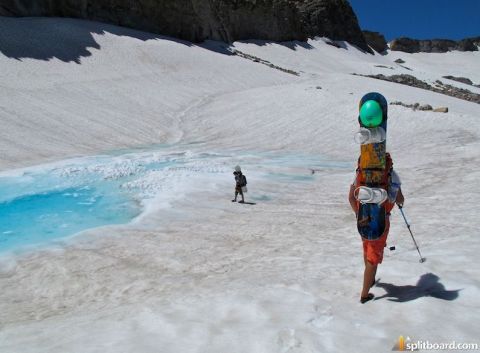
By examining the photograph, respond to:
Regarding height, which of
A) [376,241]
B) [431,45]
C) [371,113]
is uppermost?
[431,45]

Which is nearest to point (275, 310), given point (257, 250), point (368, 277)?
point (368, 277)

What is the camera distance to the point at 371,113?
14.6 feet

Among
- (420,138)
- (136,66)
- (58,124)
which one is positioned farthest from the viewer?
(136,66)

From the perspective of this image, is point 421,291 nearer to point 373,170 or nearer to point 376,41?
point 373,170

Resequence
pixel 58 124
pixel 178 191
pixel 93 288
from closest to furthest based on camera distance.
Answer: pixel 93 288 → pixel 178 191 → pixel 58 124

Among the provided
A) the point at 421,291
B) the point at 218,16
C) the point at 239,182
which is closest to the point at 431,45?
the point at 218,16

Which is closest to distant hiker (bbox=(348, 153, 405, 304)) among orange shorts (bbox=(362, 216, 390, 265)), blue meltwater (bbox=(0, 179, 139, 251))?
orange shorts (bbox=(362, 216, 390, 265))

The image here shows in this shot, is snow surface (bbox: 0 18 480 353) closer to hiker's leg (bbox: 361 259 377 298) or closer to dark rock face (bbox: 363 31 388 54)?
hiker's leg (bbox: 361 259 377 298)

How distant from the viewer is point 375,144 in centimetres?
453

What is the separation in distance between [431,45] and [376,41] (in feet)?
59.0

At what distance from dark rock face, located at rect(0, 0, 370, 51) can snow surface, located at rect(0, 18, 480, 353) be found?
1620 cm

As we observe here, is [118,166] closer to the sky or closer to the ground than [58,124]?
closer to the ground

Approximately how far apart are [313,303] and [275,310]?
402mm

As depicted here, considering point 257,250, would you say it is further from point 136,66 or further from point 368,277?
point 136,66
